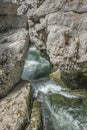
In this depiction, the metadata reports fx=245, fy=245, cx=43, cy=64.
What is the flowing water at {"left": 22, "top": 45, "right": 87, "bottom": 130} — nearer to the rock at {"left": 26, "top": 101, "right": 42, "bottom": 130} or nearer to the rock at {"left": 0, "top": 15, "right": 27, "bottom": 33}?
the rock at {"left": 26, "top": 101, "right": 42, "bottom": 130}

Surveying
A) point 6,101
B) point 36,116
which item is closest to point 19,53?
point 6,101

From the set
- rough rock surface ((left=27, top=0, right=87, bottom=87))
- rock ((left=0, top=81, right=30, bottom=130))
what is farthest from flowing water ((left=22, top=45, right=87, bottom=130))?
rough rock surface ((left=27, top=0, right=87, bottom=87))

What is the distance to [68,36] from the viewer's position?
12984 millimetres

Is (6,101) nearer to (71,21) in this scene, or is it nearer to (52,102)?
(52,102)

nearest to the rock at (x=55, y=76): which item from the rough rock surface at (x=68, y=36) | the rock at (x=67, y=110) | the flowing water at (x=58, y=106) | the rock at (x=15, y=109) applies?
the flowing water at (x=58, y=106)

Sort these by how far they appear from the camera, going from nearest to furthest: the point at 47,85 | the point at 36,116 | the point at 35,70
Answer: the point at 36,116, the point at 47,85, the point at 35,70

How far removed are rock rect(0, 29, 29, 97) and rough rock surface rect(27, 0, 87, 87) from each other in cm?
153

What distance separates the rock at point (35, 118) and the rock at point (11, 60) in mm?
1730

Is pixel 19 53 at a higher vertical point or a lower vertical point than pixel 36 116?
higher

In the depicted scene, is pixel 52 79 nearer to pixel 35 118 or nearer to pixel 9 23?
pixel 35 118

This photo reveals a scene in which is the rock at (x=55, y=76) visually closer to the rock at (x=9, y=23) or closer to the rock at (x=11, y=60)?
the rock at (x=11, y=60)

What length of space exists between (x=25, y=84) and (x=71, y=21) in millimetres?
4312

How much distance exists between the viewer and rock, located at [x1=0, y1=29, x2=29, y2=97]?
12656 millimetres

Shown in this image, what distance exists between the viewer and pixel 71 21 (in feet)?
44.5
